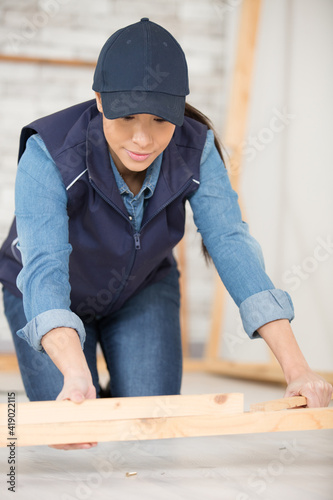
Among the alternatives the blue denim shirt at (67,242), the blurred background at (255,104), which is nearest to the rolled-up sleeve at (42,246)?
the blue denim shirt at (67,242)

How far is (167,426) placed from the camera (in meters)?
1.18

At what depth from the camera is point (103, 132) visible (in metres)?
1.49

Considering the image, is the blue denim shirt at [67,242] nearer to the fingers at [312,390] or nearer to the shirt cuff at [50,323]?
the shirt cuff at [50,323]

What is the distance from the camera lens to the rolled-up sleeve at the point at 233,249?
136 cm

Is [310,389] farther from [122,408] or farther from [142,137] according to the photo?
[142,137]

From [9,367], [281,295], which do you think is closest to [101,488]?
[281,295]

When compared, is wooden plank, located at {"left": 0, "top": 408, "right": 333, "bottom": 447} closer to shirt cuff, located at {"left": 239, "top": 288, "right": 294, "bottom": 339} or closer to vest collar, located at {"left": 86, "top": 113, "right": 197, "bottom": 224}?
shirt cuff, located at {"left": 239, "top": 288, "right": 294, "bottom": 339}

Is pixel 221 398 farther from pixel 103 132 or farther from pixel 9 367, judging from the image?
pixel 9 367

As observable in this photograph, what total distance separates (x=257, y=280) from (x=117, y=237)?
37cm

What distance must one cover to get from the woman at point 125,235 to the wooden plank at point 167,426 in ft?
0.17

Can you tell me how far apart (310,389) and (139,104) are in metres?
0.67

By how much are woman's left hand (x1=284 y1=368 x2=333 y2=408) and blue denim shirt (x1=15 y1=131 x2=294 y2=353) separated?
13cm

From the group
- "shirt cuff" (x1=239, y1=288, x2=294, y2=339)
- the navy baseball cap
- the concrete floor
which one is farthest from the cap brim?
the concrete floor

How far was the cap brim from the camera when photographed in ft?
3.97
